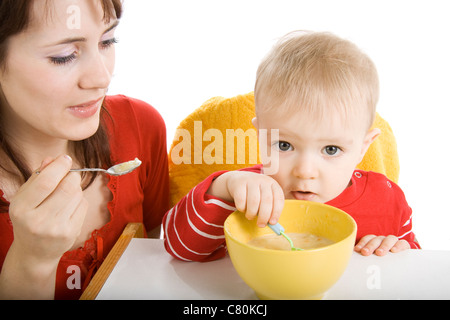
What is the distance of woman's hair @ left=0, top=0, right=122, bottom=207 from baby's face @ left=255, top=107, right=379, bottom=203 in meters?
0.38

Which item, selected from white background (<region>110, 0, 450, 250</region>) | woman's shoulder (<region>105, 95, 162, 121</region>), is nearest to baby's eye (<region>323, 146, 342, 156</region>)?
woman's shoulder (<region>105, 95, 162, 121</region>)

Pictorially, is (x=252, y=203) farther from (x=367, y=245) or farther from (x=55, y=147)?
(x=55, y=147)

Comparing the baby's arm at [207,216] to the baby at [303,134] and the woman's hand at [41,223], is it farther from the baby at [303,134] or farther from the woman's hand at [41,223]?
the woman's hand at [41,223]

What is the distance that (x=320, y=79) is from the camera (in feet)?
2.84

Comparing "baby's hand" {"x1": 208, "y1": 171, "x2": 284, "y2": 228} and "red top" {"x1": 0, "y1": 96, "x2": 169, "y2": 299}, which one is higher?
"baby's hand" {"x1": 208, "y1": 171, "x2": 284, "y2": 228}

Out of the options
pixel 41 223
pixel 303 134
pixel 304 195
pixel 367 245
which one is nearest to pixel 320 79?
pixel 303 134

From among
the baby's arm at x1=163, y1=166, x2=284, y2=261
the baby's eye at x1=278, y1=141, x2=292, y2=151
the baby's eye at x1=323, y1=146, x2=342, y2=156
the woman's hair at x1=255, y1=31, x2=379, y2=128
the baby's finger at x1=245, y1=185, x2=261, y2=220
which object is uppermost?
the woman's hair at x1=255, y1=31, x2=379, y2=128

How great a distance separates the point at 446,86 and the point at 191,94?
3.83ft

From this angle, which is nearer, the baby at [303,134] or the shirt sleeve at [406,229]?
the baby at [303,134]

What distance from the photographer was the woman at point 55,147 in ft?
2.48

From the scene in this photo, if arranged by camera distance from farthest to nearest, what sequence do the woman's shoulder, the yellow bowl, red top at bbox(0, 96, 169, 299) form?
1. the woman's shoulder
2. red top at bbox(0, 96, 169, 299)
3. the yellow bowl

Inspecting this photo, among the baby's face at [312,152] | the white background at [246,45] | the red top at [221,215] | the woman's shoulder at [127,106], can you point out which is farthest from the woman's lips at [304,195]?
the white background at [246,45]

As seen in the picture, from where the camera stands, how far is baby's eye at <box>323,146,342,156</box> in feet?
2.93

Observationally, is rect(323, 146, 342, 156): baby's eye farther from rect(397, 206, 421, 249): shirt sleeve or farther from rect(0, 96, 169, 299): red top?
rect(0, 96, 169, 299): red top
